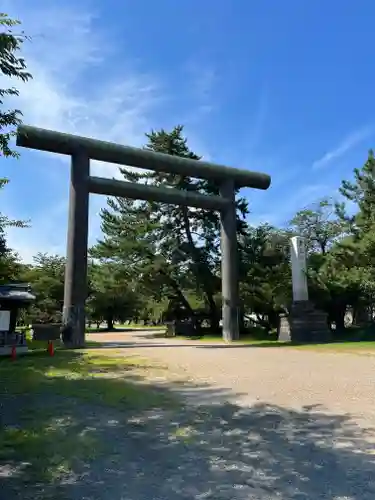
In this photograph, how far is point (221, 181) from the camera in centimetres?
2152

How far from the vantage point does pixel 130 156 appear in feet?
61.6

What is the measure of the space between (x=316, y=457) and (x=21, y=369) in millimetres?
8632

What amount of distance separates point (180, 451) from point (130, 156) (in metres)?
15.9

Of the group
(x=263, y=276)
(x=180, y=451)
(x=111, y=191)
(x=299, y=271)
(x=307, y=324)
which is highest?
(x=111, y=191)

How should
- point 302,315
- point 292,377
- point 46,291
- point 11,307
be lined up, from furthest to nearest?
point 46,291 < point 302,315 < point 11,307 < point 292,377

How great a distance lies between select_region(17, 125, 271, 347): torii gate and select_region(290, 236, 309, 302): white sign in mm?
2997

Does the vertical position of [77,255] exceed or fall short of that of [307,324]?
it exceeds it

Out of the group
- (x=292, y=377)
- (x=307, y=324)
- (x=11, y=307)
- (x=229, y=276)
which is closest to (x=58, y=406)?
(x=292, y=377)

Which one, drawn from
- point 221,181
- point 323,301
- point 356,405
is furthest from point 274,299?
point 356,405

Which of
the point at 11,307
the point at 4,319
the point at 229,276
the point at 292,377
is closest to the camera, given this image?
the point at 292,377

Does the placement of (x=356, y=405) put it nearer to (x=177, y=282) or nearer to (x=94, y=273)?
(x=177, y=282)

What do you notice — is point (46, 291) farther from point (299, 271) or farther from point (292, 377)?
point (292, 377)

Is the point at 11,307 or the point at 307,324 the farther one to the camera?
the point at 307,324

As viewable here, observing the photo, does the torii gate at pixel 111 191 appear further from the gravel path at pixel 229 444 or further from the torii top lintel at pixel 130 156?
the gravel path at pixel 229 444
